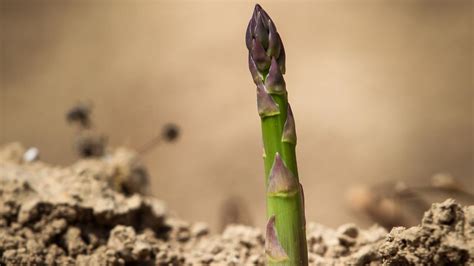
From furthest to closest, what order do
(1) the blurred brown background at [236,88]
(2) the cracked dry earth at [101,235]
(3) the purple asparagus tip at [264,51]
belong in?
(1) the blurred brown background at [236,88] → (2) the cracked dry earth at [101,235] → (3) the purple asparagus tip at [264,51]

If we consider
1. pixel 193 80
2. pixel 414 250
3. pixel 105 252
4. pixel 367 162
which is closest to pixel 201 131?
pixel 193 80

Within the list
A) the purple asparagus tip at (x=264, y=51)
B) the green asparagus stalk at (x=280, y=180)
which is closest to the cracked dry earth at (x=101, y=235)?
the green asparagus stalk at (x=280, y=180)

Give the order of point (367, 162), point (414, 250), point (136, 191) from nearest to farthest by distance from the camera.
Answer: point (414, 250)
point (136, 191)
point (367, 162)

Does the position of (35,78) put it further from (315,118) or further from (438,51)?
→ (438,51)

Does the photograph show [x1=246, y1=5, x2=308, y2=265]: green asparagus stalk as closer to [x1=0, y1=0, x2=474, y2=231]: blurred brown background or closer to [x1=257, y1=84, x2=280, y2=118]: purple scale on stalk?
[x1=257, y1=84, x2=280, y2=118]: purple scale on stalk

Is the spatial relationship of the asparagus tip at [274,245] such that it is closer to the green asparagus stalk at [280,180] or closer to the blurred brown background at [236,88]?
the green asparagus stalk at [280,180]

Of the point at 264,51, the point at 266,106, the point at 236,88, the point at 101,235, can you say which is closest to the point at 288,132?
the point at 266,106
